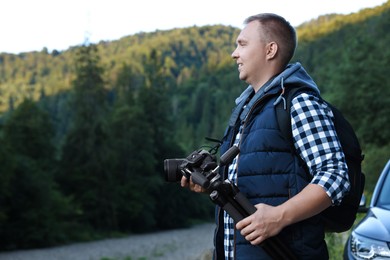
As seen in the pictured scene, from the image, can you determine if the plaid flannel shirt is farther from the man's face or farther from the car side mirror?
the car side mirror

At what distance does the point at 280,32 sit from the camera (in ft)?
9.84

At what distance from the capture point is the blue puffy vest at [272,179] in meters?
2.75

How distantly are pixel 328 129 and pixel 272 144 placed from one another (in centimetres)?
21

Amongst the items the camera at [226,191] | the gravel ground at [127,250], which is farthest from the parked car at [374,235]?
the gravel ground at [127,250]

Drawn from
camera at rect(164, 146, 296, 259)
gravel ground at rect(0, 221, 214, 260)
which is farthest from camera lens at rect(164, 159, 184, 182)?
gravel ground at rect(0, 221, 214, 260)

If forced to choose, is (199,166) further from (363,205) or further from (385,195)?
(385,195)

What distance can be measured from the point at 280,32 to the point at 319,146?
0.52 metres

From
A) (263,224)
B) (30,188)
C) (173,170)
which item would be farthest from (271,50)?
(30,188)

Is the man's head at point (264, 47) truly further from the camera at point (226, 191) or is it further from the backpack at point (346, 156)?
the camera at point (226, 191)

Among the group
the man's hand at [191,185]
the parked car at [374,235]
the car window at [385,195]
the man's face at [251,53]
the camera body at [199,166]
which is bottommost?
the parked car at [374,235]

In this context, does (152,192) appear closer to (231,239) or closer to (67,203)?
(67,203)

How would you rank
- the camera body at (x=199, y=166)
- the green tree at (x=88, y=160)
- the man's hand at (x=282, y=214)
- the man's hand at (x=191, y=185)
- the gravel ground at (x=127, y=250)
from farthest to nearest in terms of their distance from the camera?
the green tree at (x=88, y=160), the gravel ground at (x=127, y=250), the man's hand at (x=191, y=185), the camera body at (x=199, y=166), the man's hand at (x=282, y=214)

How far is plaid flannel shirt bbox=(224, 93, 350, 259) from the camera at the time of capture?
270 centimetres

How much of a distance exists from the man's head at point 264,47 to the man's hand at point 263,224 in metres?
0.60
